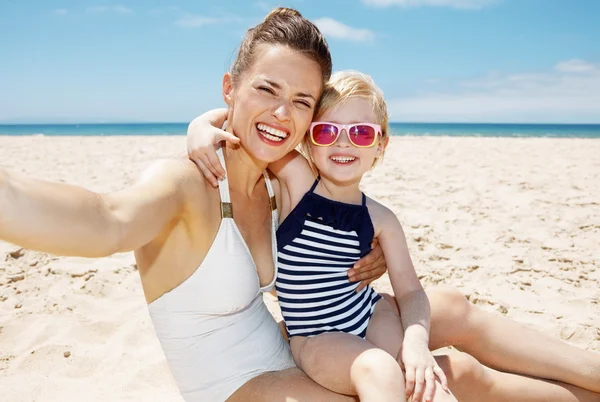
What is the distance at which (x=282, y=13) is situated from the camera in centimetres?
232

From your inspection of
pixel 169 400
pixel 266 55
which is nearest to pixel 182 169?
pixel 266 55

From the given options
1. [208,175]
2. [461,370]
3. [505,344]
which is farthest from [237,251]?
[505,344]

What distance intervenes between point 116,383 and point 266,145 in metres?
1.68

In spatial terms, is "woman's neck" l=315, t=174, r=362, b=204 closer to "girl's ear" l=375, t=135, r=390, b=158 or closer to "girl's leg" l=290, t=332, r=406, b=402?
"girl's ear" l=375, t=135, r=390, b=158

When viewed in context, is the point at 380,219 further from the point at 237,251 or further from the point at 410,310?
the point at 237,251

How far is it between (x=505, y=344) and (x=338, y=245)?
0.98m

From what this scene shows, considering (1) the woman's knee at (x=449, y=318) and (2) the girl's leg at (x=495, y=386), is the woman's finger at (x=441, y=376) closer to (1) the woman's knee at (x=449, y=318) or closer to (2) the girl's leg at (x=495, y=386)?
(2) the girl's leg at (x=495, y=386)

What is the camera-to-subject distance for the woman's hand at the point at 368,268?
2426 millimetres

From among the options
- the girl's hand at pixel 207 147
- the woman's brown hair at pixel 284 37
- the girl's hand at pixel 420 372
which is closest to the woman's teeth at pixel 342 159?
the woman's brown hair at pixel 284 37

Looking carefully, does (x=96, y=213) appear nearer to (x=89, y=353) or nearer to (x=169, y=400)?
(x=169, y=400)

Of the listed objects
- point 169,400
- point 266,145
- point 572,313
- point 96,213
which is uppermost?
point 266,145

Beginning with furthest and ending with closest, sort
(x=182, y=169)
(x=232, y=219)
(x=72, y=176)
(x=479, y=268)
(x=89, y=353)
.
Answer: (x=72, y=176) → (x=479, y=268) → (x=89, y=353) → (x=232, y=219) → (x=182, y=169)

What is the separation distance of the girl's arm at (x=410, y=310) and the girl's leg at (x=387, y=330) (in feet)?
0.23

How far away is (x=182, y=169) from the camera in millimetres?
1951
